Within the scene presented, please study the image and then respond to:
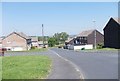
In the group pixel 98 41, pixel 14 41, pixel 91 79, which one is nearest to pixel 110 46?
pixel 98 41

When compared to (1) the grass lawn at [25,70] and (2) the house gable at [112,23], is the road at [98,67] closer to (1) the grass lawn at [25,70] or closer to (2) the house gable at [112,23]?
(1) the grass lawn at [25,70]

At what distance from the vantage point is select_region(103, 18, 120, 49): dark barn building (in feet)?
231

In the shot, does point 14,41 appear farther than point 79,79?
Yes

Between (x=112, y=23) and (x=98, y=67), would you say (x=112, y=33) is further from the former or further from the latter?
(x=98, y=67)

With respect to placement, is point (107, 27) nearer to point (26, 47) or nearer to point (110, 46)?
point (110, 46)

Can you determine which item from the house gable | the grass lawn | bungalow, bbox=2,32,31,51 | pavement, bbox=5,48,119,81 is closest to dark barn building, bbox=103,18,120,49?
the house gable

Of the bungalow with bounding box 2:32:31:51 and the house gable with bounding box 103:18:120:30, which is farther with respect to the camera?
the bungalow with bounding box 2:32:31:51

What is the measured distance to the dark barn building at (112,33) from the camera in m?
70.3

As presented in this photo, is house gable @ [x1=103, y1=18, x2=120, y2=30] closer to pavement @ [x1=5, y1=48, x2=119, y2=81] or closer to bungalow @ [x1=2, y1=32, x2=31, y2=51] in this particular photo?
bungalow @ [x1=2, y1=32, x2=31, y2=51]

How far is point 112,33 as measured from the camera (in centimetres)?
7456

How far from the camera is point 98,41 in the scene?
104 metres

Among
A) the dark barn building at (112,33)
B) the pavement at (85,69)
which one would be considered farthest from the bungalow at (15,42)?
the pavement at (85,69)

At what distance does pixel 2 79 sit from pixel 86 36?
304 ft

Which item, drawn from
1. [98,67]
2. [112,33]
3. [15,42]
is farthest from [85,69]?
[15,42]
